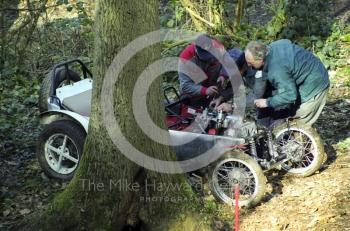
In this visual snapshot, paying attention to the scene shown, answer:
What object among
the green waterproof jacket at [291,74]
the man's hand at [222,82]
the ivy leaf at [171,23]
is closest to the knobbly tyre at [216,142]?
the green waterproof jacket at [291,74]

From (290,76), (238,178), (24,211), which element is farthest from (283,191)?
(24,211)

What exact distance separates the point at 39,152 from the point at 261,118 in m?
2.67

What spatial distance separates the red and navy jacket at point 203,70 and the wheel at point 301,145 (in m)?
1.01

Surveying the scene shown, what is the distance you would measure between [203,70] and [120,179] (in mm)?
2151

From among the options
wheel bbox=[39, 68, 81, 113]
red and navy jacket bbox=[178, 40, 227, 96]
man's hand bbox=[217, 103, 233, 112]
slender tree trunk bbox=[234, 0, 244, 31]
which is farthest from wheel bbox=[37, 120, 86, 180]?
slender tree trunk bbox=[234, 0, 244, 31]

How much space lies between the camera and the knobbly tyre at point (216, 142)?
19.3 ft

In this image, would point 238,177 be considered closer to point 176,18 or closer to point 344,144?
point 344,144

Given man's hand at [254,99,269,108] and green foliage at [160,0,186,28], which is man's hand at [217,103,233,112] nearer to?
man's hand at [254,99,269,108]

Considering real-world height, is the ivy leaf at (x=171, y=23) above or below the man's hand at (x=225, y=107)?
above

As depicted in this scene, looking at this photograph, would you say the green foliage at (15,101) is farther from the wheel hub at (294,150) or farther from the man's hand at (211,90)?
the wheel hub at (294,150)

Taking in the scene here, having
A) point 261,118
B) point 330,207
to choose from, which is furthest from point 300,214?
point 261,118

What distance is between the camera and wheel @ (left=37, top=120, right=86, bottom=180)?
657 cm

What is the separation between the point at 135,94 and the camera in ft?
15.8

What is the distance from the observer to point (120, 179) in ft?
16.5
